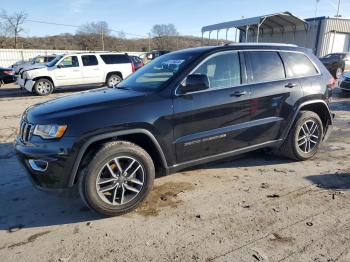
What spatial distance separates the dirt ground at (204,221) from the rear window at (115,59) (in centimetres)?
1142

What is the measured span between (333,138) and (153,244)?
5120 mm

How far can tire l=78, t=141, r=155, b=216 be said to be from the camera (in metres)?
3.41

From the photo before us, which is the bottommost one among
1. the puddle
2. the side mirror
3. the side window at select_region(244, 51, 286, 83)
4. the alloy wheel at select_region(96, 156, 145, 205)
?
the puddle

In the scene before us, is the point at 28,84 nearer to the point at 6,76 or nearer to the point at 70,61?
the point at 70,61

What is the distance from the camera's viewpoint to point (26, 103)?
11883 mm

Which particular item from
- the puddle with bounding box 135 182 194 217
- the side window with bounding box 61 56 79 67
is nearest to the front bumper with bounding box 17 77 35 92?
the side window with bounding box 61 56 79 67

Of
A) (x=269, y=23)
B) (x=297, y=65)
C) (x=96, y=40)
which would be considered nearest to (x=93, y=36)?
(x=96, y=40)

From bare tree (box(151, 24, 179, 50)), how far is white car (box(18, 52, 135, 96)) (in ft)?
214

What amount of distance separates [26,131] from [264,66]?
10.7 ft

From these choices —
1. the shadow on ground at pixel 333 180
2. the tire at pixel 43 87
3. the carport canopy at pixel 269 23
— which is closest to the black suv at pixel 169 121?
the shadow on ground at pixel 333 180

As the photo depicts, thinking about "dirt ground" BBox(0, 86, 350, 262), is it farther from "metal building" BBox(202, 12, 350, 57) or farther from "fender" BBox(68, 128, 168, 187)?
"metal building" BBox(202, 12, 350, 57)

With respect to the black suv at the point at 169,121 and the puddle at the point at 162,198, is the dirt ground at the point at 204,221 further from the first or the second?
the black suv at the point at 169,121

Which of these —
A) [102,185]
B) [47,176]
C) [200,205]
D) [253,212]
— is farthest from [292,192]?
[47,176]

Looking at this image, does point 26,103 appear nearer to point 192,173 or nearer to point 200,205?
point 192,173
